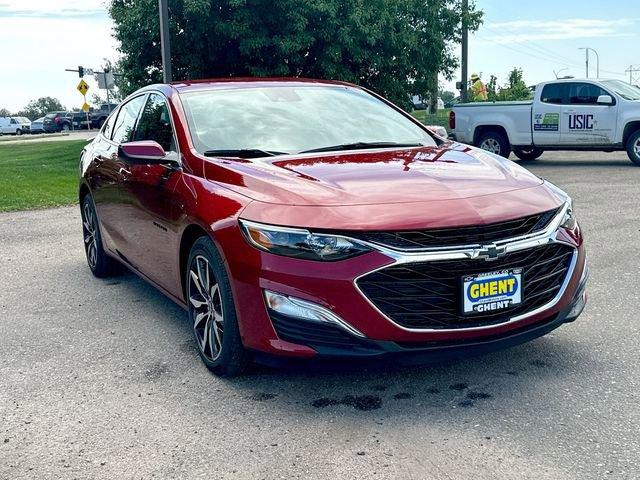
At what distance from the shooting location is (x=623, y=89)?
16.5m

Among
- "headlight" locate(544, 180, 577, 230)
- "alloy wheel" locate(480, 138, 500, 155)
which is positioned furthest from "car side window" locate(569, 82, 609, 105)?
"headlight" locate(544, 180, 577, 230)

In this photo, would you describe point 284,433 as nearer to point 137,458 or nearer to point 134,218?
point 137,458

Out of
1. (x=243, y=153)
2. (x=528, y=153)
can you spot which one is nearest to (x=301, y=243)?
(x=243, y=153)

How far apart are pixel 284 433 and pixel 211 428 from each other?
0.35 meters

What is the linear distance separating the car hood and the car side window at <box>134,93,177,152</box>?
2.32 ft

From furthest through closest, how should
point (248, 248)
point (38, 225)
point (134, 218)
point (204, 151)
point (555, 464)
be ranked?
point (38, 225) < point (134, 218) < point (204, 151) < point (248, 248) < point (555, 464)

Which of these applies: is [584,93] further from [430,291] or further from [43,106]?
[43,106]

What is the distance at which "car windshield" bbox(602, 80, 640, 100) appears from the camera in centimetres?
1616

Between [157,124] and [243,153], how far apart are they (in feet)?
3.47

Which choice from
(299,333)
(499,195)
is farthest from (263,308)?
(499,195)

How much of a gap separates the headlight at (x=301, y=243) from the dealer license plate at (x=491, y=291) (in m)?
0.52

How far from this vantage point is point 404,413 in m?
3.80

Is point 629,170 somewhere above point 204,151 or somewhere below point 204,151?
below

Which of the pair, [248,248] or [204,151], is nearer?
[248,248]
